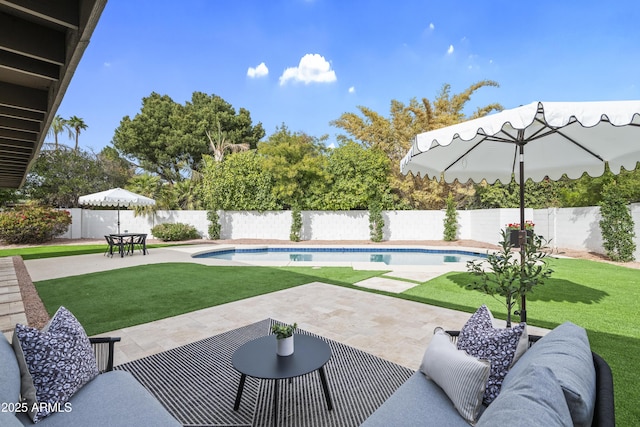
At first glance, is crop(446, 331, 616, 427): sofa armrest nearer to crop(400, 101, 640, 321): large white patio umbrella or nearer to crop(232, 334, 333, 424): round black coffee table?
crop(232, 334, 333, 424): round black coffee table

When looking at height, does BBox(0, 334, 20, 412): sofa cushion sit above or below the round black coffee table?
above

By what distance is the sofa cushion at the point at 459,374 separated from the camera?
5.42 feet

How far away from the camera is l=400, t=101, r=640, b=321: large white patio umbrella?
2.74m

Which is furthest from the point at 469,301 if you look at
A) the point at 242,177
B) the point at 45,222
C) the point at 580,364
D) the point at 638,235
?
the point at 45,222

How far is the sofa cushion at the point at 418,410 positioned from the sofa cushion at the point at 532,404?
638mm

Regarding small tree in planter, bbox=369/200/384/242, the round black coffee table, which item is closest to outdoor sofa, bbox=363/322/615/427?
the round black coffee table

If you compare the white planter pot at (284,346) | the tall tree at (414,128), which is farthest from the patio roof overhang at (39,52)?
the tall tree at (414,128)

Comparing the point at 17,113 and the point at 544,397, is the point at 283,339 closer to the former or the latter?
the point at 544,397

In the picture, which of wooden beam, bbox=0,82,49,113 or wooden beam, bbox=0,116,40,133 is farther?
wooden beam, bbox=0,116,40,133

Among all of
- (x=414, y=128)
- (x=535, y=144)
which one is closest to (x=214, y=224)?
(x=414, y=128)

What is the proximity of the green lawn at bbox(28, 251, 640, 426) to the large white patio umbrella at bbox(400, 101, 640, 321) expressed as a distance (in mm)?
1134

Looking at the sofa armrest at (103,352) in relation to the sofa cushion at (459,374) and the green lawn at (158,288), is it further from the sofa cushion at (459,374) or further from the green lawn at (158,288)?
the sofa cushion at (459,374)

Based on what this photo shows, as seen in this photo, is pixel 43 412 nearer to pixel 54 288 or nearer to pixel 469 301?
pixel 469 301

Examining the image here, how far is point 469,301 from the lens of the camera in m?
5.21
